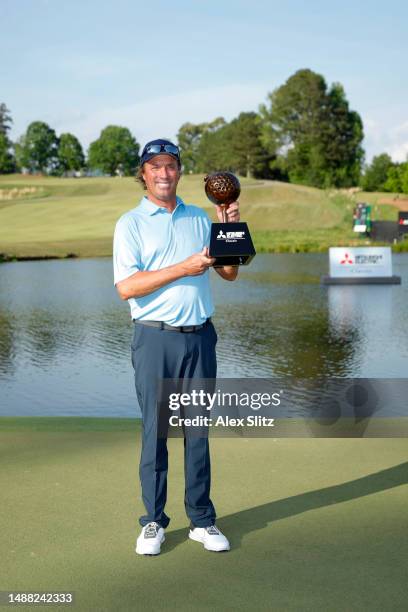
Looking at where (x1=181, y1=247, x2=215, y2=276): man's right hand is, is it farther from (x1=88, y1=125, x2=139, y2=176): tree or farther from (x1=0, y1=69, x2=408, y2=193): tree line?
(x1=88, y1=125, x2=139, y2=176): tree

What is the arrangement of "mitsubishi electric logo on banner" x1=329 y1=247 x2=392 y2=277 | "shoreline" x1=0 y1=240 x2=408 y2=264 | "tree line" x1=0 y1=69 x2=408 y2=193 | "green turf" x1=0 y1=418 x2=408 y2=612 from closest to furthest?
"green turf" x1=0 y1=418 x2=408 y2=612, "mitsubishi electric logo on banner" x1=329 y1=247 x2=392 y2=277, "shoreline" x1=0 y1=240 x2=408 y2=264, "tree line" x1=0 y1=69 x2=408 y2=193

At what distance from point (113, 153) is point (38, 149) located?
14.3 metres

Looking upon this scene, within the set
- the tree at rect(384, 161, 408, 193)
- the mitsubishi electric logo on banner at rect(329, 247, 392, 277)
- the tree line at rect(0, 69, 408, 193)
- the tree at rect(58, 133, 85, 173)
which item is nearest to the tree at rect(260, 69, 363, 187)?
the tree line at rect(0, 69, 408, 193)

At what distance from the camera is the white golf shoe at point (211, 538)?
4.34m

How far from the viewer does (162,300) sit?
425 cm

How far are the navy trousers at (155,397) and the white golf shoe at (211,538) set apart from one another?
0.13 ft

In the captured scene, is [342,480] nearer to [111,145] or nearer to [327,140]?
[327,140]

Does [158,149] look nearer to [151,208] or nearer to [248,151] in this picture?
[151,208]

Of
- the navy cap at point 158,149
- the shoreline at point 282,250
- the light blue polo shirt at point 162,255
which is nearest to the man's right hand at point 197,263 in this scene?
the light blue polo shirt at point 162,255

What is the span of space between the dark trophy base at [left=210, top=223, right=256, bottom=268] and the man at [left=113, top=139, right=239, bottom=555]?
0.12m

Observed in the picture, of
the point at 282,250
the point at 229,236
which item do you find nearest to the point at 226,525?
the point at 229,236

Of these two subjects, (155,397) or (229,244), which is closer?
(229,244)

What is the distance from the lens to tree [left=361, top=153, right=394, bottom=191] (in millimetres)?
113938

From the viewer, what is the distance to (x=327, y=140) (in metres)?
116
